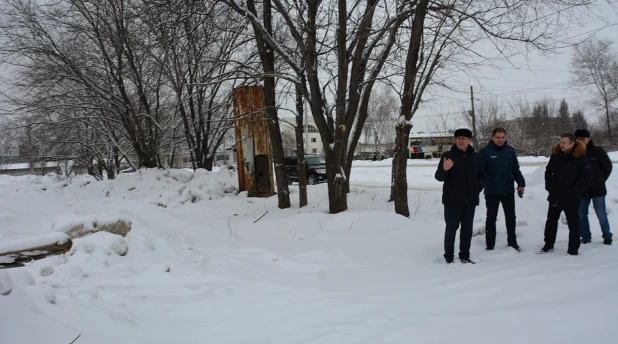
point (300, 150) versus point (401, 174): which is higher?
point (300, 150)

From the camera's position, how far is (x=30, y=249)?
2104 mm

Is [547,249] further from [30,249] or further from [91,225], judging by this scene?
[91,225]

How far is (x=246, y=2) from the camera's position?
855 centimetres

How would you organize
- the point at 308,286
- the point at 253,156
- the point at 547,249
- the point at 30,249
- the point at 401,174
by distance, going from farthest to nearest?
the point at 253,156 → the point at 401,174 → the point at 547,249 → the point at 308,286 → the point at 30,249

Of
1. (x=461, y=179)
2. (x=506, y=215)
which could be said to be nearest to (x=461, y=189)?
(x=461, y=179)

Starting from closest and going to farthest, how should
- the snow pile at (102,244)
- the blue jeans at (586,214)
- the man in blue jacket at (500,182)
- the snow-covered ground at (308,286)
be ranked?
the snow-covered ground at (308,286)
the snow pile at (102,244)
the blue jeans at (586,214)
the man in blue jacket at (500,182)

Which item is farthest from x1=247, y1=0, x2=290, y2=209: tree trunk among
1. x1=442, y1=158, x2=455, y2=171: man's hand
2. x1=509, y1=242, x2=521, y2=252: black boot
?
x1=509, y1=242, x2=521, y2=252: black boot

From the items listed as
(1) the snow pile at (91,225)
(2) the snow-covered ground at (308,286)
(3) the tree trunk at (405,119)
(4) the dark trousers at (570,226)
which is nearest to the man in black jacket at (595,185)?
(2) the snow-covered ground at (308,286)

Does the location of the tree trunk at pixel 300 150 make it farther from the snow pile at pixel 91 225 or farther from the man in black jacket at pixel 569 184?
the man in black jacket at pixel 569 184

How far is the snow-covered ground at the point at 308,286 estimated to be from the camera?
2416mm

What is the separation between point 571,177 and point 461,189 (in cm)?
141

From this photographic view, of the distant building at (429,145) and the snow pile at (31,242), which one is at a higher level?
the distant building at (429,145)

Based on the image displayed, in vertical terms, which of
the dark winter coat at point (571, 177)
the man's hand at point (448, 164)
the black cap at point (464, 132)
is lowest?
the dark winter coat at point (571, 177)

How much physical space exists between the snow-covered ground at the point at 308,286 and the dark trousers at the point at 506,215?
8.5 inches
